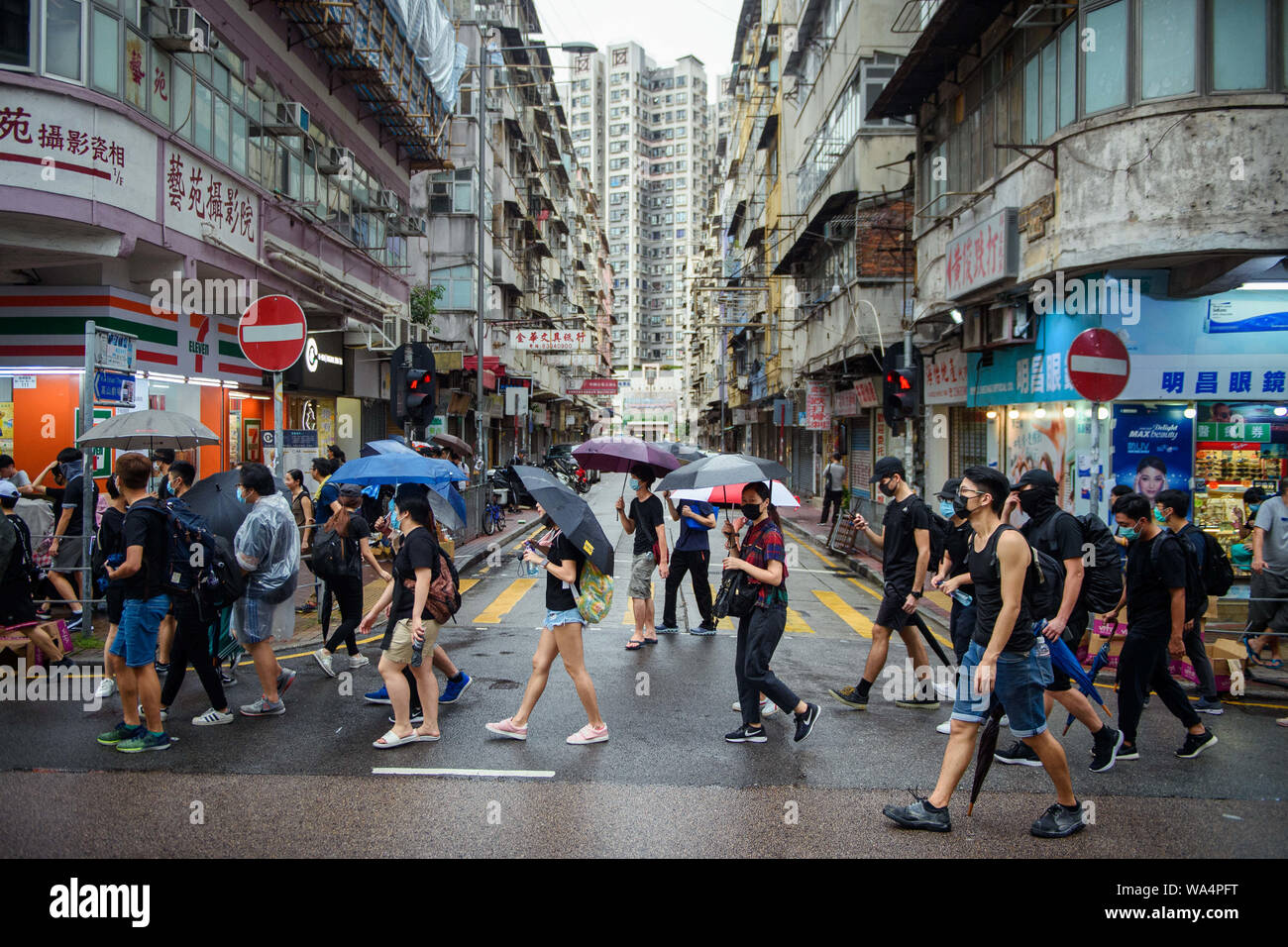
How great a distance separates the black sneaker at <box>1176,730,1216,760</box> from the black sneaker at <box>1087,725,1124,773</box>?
0.70 meters

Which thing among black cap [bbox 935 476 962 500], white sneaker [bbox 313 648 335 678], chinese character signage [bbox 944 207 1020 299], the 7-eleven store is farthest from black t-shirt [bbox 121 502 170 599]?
chinese character signage [bbox 944 207 1020 299]

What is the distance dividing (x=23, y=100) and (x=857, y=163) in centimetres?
1563

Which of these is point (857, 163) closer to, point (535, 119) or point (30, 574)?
point (30, 574)

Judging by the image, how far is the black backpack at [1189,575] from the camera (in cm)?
598

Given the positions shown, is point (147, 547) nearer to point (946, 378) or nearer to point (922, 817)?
point (922, 817)

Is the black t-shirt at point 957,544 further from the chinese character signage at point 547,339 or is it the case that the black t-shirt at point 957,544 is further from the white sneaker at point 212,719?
the chinese character signage at point 547,339

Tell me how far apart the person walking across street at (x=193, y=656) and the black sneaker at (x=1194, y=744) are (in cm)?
662

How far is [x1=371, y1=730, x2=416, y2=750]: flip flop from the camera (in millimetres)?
5797

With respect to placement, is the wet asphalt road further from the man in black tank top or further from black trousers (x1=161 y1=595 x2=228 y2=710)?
black trousers (x1=161 y1=595 x2=228 y2=710)

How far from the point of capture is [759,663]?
235 inches

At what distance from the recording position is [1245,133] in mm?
9742

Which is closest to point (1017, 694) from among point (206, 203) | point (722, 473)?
point (722, 473)

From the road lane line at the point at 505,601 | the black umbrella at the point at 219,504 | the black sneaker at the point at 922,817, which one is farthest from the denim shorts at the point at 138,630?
the road lane line at the point at 505,601

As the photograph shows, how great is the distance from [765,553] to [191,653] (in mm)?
3995
